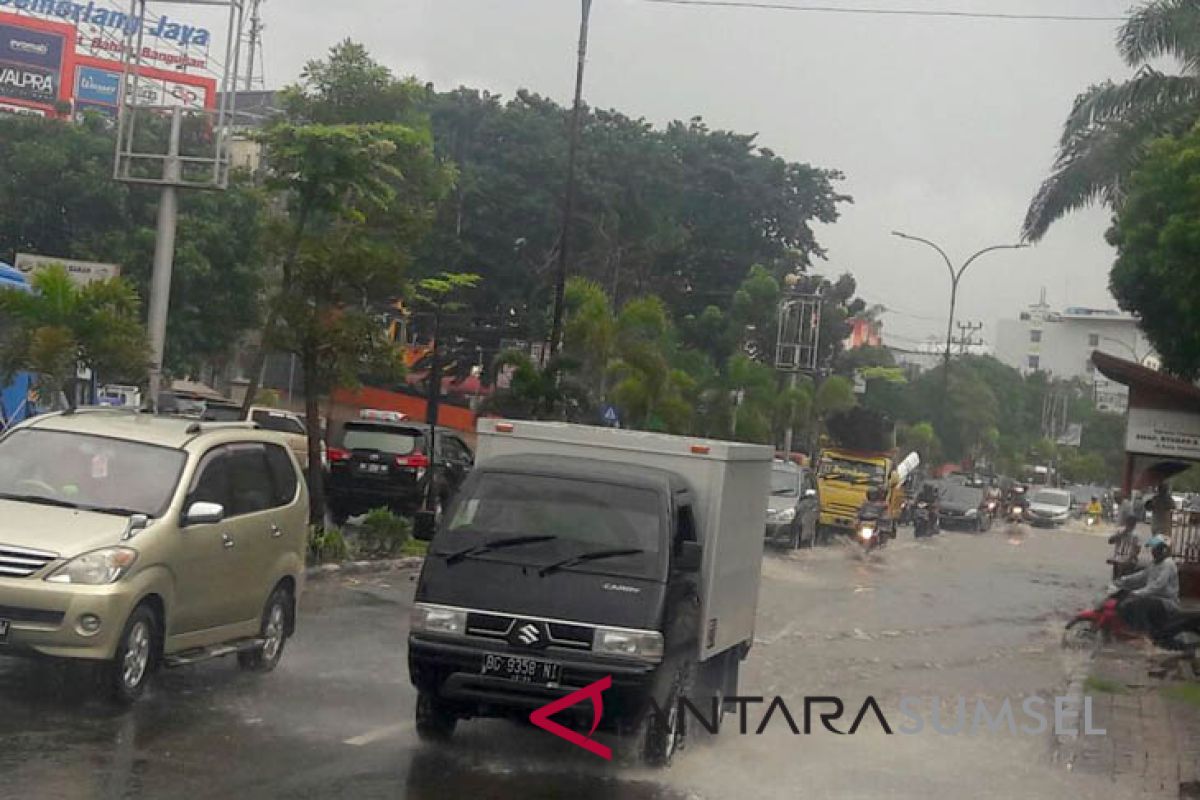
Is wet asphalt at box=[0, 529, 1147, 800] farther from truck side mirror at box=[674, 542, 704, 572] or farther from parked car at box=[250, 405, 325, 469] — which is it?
parked car at box=[250, 405, 325, 469]

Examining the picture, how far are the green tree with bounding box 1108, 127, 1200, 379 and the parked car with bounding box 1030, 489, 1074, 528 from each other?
43.3m

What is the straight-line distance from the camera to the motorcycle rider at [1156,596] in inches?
727

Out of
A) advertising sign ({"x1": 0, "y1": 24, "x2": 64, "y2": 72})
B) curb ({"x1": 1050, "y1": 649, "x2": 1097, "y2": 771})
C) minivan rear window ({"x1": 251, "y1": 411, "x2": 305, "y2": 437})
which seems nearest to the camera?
curb ({"x1": 1050, "y1": 649, "x2": 1097, "y2": 771})

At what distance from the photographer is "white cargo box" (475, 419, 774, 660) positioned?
10.6m

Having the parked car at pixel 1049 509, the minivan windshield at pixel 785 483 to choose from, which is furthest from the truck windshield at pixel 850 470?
the parked car at pixel 1049 509

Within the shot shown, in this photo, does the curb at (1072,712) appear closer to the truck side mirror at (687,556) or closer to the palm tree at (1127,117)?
the truck side mirror at (687,556)

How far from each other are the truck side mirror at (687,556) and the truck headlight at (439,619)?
4.53 ft

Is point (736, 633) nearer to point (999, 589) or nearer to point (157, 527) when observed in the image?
point (157, 527)

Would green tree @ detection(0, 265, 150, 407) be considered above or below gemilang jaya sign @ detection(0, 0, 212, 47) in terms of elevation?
below

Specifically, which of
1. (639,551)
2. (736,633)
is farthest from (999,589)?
(639,551)

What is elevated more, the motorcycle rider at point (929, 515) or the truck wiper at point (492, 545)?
the truck wiper at point (492, 545)

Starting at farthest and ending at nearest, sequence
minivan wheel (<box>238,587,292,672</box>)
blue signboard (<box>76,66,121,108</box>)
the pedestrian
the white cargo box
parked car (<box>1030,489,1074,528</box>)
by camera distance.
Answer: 1. blue signboard (<box>76,66,121,108</box>)
2. parked car (<box>1030,489,1074,528</box>)
3. the pedestrian
4. minivan wheel (<box>238,587,292,672</box>)
5. the white cargo box

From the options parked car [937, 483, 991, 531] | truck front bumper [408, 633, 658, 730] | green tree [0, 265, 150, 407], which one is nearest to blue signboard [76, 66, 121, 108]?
parked car [937, 483, 991, 531]

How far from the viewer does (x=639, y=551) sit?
9.64 m
